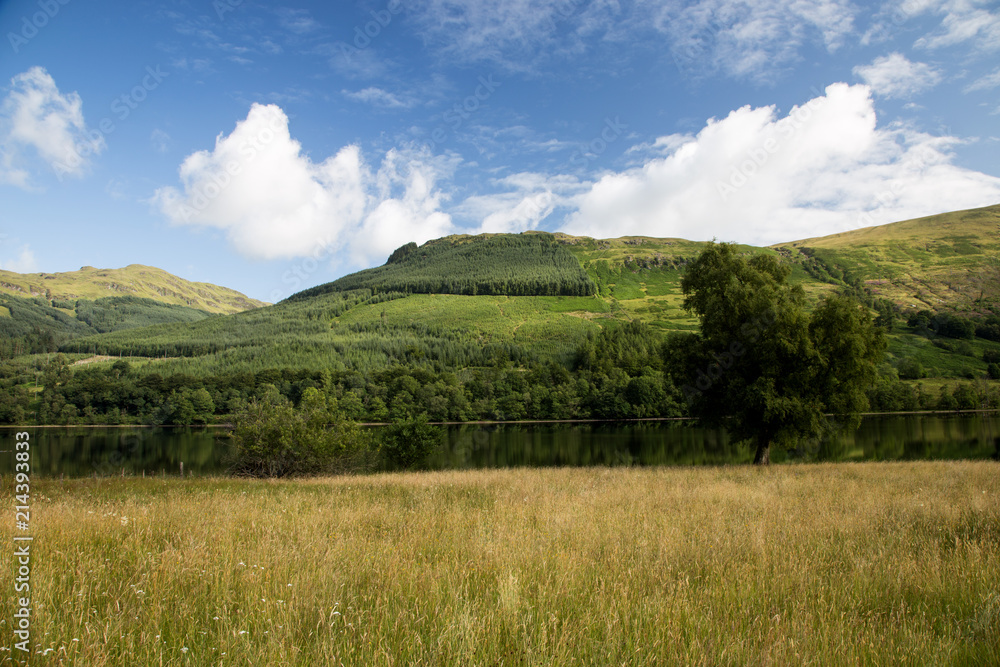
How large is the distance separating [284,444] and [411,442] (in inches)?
419

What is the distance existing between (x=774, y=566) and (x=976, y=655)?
6.05 ft

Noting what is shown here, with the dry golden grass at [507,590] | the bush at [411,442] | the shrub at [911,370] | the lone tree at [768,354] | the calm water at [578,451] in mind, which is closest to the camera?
the dry golden grass at [507,590]

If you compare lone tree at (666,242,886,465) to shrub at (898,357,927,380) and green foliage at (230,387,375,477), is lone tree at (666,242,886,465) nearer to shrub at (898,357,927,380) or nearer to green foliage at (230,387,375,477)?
green foliage at (230,387,375,477)

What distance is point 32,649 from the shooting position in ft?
11.1

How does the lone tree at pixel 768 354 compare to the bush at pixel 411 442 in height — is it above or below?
above

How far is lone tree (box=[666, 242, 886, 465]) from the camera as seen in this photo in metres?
24.1

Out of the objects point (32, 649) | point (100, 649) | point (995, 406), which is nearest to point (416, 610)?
point (100, 649)

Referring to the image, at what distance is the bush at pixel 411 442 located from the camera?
41.9 m

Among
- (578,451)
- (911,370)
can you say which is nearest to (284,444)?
(578,451)

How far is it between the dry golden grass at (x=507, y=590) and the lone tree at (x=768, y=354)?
56.9 feet

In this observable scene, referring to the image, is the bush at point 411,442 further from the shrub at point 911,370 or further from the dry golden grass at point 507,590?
the shrub at point 911,370

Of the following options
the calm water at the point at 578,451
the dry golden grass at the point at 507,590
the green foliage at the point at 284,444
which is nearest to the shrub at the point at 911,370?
the calm water at the point at 578,451

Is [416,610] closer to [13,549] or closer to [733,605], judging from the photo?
[733,605]

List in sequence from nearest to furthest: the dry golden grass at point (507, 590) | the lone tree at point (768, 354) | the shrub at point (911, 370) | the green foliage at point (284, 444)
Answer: the dry golden grass at point (507, 590), the lone tree at point (768, 354), the green foliage at point (284, 444), the shrub at point (911, 370)
